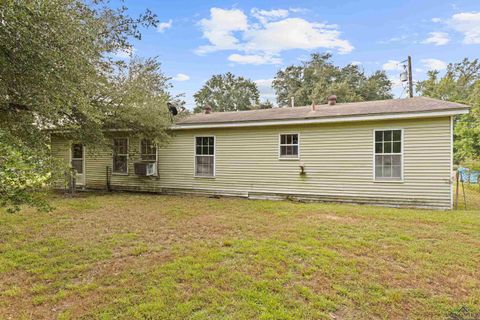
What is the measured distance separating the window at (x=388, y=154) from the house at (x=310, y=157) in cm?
3

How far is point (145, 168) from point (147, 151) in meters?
0.83

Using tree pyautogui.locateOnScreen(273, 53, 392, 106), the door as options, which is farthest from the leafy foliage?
tree pyautogui.locateOnScreen(273, 53, 392, 106)

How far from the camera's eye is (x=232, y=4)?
12.2m

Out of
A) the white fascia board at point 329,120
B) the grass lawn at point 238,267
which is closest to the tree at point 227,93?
the white fascia board at point 329,120

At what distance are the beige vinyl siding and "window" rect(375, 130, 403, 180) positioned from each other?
0.15 m

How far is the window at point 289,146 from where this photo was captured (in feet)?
30.8

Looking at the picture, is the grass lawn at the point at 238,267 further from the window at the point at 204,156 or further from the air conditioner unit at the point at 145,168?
the air conditioner unit at the point at 145,168

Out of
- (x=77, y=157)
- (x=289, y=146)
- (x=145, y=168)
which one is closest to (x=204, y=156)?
(x=145, y=168)

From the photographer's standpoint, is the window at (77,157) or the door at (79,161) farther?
the window at (77,157)

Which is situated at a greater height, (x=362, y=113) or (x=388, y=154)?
(x=362, y=113)

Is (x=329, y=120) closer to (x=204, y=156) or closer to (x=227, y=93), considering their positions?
(x=204, y=156)

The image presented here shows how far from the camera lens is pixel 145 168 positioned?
1097 cm

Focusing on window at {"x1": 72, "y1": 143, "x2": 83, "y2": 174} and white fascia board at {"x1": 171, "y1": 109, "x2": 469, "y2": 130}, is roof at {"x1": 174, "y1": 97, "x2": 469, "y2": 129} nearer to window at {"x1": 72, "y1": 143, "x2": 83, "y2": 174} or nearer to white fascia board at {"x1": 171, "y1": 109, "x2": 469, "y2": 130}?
white fascia board at {"x1": 171, "y1": 109, "x2": 469, "y2": 130}

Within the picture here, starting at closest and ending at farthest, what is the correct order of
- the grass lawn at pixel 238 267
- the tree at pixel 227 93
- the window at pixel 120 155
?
the grass lawn at pixel 238 267 → the window at pixel 120 155 → the tree at pixel 227 93
